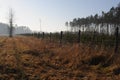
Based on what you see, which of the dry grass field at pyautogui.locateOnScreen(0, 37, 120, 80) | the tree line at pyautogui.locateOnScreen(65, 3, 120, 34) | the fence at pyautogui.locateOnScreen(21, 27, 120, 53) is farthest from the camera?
the tree line at pyautogui.locateOnScreen(65, 3, 120, 34)

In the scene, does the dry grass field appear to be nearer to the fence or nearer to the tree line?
the fence

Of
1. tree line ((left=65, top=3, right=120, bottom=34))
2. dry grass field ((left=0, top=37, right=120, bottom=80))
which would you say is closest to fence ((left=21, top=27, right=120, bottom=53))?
dry grass field ((left=0, top=37, right=120, bottom=80))

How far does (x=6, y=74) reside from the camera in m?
10.5

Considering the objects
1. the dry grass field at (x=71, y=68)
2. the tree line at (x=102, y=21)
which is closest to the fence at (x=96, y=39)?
the dry grass field at (x=71, y=68)

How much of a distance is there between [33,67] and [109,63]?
13.0 ft

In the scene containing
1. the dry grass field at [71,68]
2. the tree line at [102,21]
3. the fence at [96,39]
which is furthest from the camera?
the tree line at [102,21]

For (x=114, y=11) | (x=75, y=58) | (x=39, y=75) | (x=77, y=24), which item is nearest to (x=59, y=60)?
(x=75, y=58)

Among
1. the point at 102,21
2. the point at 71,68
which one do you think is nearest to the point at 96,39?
the point at 71,68

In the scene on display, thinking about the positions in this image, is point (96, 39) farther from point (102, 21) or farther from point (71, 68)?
point (102, 21)

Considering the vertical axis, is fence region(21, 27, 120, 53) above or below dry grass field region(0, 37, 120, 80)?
above

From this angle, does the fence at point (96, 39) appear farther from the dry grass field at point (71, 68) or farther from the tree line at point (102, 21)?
the tree line at point (102, 21)

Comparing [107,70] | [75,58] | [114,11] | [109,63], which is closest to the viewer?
[107,70]

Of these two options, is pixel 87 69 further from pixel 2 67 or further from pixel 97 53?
pixel 2 67

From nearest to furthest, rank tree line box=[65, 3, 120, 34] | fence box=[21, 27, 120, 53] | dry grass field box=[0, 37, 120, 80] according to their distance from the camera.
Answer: dry grass field box=[0, 37, 120, 80]
fence box=[21, 27, 120, 53]
tree line box=[65, 3, 120, 34]
